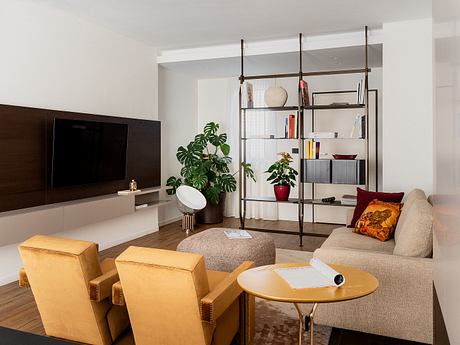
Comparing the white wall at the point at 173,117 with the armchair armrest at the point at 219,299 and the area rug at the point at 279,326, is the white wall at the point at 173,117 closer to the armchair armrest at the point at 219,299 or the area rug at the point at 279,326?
the area rug at the point at 279,326

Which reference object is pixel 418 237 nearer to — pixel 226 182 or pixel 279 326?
pixel 279 326

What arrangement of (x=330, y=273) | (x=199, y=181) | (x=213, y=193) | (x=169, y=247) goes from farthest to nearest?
1. (x=213, y=193)
2. (x=199, y=181)
3. (x=169, y=247)
4. (x=330, y=273)

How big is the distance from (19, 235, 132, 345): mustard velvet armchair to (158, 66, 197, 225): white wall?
418cm

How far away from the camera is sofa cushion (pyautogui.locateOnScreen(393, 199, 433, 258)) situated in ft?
8.21

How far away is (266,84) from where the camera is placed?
704 centimetres

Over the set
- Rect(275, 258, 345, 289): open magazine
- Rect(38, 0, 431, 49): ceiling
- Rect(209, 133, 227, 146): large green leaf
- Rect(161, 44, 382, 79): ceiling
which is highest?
Rect(38, 0, 431, 49): ceiling

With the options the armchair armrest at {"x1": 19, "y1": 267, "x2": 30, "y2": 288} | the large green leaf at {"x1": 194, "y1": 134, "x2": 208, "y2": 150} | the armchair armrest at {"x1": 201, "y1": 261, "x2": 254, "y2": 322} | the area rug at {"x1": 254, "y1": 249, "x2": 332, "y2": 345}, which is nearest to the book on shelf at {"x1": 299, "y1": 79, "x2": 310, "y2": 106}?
the large green leaf at {"x1": 194, "y1": 134, "x2": 208, "y2": 150}

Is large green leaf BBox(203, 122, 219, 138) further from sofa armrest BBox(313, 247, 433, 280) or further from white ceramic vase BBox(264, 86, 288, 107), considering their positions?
sofa armrest BBox(313, 247, 433, 280)

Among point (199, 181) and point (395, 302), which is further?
point (199, 181)

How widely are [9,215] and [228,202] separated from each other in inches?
173

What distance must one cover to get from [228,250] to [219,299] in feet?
5.16

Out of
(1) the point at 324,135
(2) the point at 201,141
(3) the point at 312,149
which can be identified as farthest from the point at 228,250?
(2) the point at 201,141

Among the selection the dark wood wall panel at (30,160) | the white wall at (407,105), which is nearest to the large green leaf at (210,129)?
the dark wood wall panel at (30,160)

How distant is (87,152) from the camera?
14.5 ft
